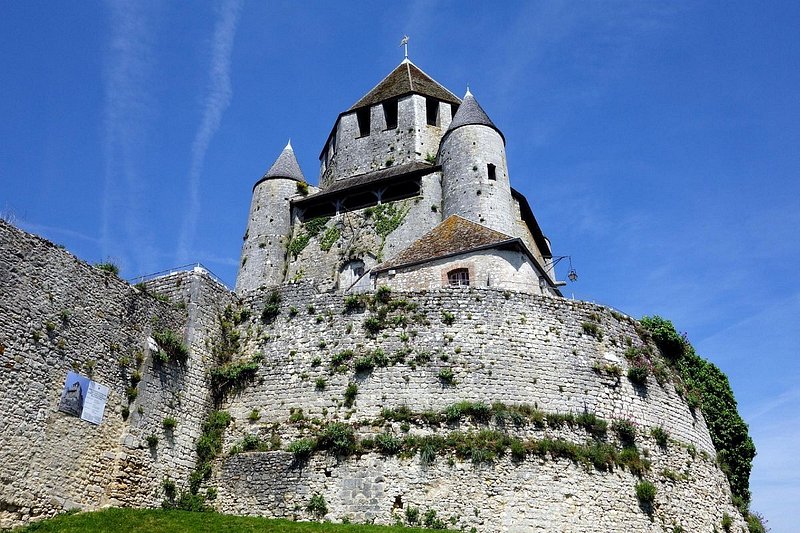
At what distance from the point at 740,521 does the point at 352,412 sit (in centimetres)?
1216

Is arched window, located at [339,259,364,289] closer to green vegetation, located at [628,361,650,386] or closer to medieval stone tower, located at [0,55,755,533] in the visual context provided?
medieval stone tower, located at [0,55,755,533]

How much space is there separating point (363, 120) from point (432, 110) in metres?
4.20

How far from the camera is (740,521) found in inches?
832

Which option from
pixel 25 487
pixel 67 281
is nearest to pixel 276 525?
pixel 25 487

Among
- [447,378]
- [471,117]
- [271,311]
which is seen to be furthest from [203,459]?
[471,117]

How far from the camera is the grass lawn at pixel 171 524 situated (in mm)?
14789

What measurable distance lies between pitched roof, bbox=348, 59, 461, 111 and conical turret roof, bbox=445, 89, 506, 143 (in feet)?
14.9

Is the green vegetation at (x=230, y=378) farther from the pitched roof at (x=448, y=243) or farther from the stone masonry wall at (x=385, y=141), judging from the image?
the stone masonry wall at (x=385, y=141)

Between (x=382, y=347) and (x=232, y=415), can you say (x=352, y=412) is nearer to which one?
(x=382, y=347)

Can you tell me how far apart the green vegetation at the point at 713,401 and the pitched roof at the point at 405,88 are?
22.9 metres

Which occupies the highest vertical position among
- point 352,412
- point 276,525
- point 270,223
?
point 270,223

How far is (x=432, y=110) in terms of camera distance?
137 ft

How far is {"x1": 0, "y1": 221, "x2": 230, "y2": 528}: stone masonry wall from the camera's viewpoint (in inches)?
593

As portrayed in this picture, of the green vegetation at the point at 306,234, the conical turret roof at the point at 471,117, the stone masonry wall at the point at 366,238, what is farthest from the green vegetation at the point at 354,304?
the conical turret roof at the point at 471,117
